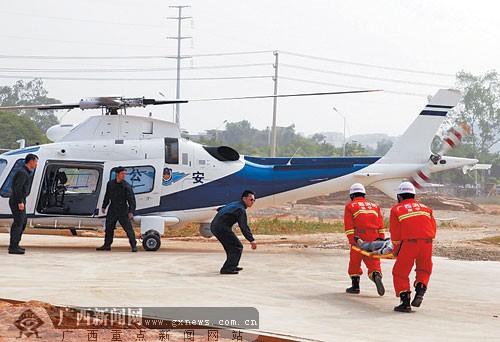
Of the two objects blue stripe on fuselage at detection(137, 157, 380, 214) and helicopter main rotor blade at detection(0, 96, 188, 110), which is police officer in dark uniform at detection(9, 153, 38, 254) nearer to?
helicopter main rotor blade at detection(0, 96, 188, 110)

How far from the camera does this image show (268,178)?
19375 millimetres

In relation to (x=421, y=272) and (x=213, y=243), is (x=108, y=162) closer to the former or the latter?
(x=213, y=243)

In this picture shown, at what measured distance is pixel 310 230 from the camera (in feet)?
90.2

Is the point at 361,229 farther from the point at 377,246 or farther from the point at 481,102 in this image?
the point at 481,102

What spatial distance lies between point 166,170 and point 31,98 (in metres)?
93.1

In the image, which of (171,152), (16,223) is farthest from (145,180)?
(16,223)

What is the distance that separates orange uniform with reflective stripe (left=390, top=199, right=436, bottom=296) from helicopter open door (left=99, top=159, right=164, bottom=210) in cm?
844

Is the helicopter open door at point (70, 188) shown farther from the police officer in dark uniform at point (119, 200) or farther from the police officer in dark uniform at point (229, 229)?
the police officer in dark uniform at point (229, 229)

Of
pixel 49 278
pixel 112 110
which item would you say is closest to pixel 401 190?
pixel 49 278

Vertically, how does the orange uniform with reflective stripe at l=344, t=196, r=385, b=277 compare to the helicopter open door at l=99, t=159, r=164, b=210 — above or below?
below

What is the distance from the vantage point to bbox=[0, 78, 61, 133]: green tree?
9206 centimetres

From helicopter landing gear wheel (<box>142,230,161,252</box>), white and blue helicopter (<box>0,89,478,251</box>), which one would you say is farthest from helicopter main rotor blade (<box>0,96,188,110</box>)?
helicopter landing gear wheel (<box>142,230,161,252</box>)

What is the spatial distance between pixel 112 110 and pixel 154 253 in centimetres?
340

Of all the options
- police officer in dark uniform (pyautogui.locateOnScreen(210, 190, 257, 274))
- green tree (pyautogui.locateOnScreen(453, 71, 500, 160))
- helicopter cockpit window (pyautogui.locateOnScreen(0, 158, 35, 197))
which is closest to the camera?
police officer in dark uniform (pyautogui.locateOnScreen(210, 190, 257, 274))
